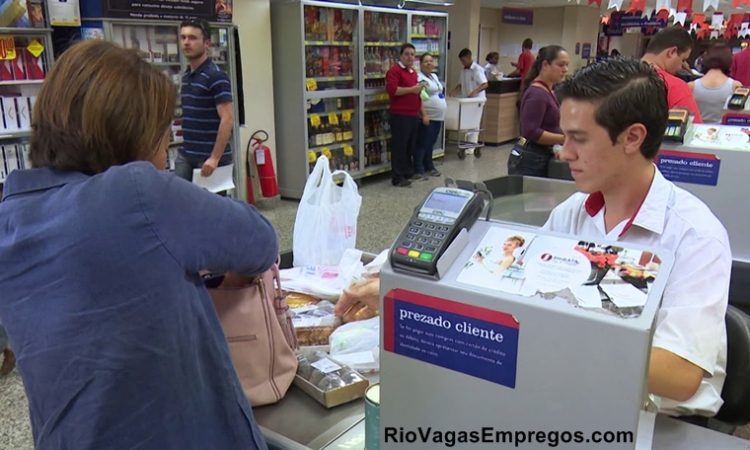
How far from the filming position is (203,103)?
3.81 m

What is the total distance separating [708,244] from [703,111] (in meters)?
4.56

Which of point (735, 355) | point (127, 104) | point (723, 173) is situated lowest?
point (735, 355)

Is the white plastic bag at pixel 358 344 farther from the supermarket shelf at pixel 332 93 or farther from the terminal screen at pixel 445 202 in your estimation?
the supermarket shelf at pixel 332 93

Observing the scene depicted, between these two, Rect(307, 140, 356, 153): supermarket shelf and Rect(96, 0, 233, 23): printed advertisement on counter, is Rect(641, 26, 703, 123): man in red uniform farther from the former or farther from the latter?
Rect(307, 140, 356, 153): supermarket shelf

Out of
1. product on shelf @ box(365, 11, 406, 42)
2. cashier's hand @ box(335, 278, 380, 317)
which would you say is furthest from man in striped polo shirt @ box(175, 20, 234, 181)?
product on shelf @ box(365, 11, 406, 42)

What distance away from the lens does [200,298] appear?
40.7 inches

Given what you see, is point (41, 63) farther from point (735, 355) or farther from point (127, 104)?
point (735, 355)

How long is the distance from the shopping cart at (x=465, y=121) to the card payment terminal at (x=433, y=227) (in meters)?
7.64

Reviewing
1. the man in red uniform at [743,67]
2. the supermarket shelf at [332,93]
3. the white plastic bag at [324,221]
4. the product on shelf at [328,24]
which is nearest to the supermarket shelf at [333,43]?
the product on shelf at [328,24]

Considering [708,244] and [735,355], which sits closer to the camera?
[708,244]

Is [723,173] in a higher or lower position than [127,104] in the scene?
lower

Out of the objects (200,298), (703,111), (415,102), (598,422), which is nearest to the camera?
(598,422)

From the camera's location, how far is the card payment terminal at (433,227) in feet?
2.39

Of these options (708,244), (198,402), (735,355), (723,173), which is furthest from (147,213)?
(723,173)
